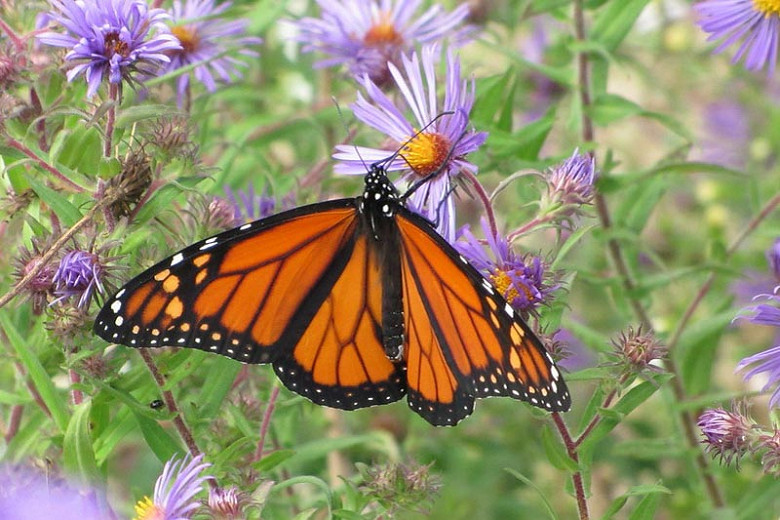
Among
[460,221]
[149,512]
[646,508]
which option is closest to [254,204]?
[149,512]

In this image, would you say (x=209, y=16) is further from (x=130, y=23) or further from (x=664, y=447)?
(x=664, y=447)

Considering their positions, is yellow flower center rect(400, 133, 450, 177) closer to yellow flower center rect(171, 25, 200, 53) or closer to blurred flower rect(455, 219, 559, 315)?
blurred flower rect(455, 219, 559, 315)

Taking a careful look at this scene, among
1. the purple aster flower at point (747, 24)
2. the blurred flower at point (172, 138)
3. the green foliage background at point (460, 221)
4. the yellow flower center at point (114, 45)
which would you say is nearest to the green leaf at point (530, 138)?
the green foliage background at point (460, 221)

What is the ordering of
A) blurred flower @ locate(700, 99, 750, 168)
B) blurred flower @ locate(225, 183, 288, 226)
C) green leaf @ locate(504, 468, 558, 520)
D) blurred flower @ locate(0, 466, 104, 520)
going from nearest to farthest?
blurred flower @ locate(0, 466, 104, 520) < green leaf @ locate(504, 468, 558, 520) < blurred flower @ locate(225, 183, 288, 226) < blurred flower @ locate(700, 99, 750, 168)

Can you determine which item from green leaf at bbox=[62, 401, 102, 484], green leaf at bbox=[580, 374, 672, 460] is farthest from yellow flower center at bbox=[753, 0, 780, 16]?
green leaf at bbox=[62, 401, 102, 484]

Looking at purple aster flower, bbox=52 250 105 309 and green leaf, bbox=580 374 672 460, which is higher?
purple aster flower, bbox=52 250 105 309

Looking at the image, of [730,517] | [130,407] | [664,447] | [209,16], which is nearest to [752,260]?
[664,447]

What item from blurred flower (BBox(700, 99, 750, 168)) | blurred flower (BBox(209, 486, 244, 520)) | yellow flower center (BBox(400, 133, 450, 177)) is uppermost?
blurred flower (BBox(700, 99, 750, 168))

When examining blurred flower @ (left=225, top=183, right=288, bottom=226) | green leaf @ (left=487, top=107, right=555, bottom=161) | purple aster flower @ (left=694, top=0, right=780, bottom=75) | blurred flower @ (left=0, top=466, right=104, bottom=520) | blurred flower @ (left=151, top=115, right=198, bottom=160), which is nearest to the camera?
blurred flower @ (left=0, top=466, right=104, bottom=520)

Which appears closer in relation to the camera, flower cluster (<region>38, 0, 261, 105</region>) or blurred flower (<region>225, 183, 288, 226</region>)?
flower cluster (<region>38, 0, 261, 105</region>)
